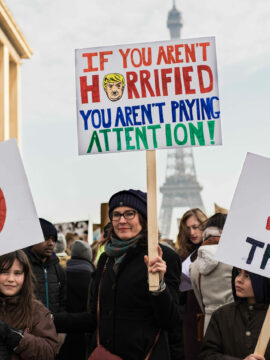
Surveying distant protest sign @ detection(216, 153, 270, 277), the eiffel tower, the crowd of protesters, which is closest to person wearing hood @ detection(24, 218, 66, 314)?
the crowd of protesters

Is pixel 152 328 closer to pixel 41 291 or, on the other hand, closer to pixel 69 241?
pixel 41 291

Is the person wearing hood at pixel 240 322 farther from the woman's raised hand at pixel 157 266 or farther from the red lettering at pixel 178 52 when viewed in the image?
the red lettering at pixel 178 52

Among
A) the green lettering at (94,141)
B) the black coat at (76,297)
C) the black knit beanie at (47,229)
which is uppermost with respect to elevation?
the green lettering at (94,141)

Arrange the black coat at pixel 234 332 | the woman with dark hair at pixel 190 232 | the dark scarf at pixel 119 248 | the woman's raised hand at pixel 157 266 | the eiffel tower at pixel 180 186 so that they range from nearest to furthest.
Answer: the black coat at pixel 234 332 → the woman's raised hand at pixel 157 266 → the dark scarf at pixel 119 248 → the woman with dark hair at pixel 190 232 → the eiffel tower at pixel 180 186

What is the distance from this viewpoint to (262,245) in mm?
3975

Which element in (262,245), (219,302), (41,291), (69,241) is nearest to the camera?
(262,245)

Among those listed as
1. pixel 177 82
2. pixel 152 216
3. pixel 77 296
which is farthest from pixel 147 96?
pixel 77 296

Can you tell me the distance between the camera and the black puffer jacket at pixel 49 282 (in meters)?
6.90

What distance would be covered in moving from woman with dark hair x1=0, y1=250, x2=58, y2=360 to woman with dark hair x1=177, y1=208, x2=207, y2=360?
2.73m

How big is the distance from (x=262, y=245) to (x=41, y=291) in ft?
11.2

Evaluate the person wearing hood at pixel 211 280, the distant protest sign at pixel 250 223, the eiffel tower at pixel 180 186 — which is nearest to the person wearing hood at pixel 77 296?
the person wearing hood at pixel 211 280

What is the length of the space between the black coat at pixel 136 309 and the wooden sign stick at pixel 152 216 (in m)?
0.12

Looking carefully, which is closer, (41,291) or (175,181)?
(41,291)

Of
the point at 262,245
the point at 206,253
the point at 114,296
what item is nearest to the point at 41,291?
the point at 206,253
